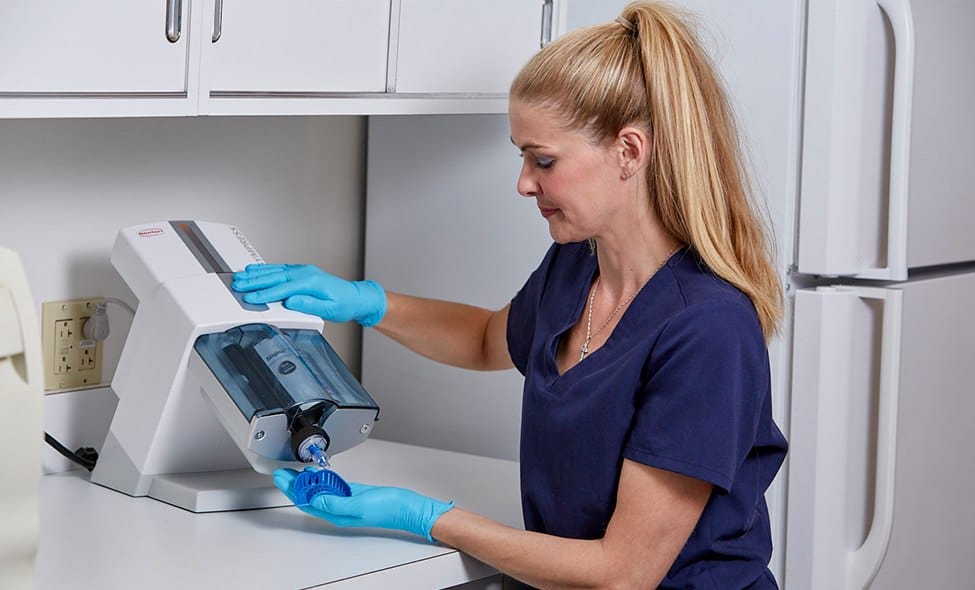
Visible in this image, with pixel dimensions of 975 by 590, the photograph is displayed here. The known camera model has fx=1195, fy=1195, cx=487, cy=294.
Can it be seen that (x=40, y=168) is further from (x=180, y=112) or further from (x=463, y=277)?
(x=463, y=277)

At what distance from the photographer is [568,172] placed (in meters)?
1.47

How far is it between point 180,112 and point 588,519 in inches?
27.5

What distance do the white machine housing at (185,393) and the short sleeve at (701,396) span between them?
0.36 m

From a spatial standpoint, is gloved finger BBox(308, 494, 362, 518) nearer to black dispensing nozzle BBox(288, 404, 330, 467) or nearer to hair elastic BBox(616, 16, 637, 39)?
black dispensing nozzle BBox(288, 404, 330, 467)

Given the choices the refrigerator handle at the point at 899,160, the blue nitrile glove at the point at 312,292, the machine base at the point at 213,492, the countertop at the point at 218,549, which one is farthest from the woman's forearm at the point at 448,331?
the refrigerator handle at the point at 899,160

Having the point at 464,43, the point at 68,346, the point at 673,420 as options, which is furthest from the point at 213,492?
the point at 464,43

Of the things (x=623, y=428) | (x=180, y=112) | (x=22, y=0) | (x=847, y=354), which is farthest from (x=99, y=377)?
(x=847, y=354)

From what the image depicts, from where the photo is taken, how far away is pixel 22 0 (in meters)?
1.24

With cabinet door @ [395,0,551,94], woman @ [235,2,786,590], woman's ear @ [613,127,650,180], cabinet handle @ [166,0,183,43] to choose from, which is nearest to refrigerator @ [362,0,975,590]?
cabinet door @ [395,0,551,94]

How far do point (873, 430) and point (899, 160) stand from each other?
1.40 ft

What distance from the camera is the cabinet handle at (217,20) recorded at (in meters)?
1.42

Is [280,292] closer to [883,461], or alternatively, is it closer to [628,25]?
[628,25]

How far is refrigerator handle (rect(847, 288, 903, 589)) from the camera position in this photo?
1.79 meters

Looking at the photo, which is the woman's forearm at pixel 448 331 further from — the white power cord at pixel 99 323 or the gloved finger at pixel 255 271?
the white power cord at pixel 99 323
